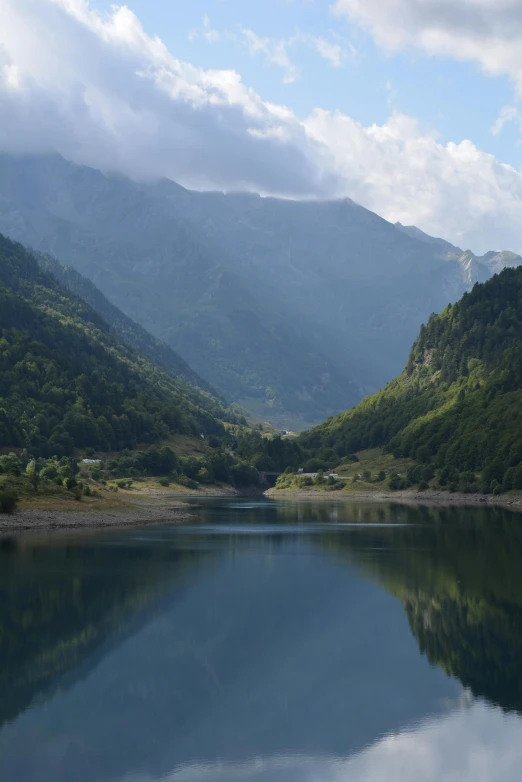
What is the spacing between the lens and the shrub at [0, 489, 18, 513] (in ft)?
458

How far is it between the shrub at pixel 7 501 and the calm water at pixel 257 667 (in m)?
22.0

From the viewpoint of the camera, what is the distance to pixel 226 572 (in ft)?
358

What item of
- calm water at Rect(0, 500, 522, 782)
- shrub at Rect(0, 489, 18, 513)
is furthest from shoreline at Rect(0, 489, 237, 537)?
calm water at Rect(0, 500, 522, 782)

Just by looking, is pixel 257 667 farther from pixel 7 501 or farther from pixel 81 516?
pixel 81 516

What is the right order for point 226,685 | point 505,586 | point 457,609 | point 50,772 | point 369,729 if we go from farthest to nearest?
point 505,586 < point 457,609 < point 226,685 < point 369,729 < point 50,772

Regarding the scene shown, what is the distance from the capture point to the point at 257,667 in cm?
6475

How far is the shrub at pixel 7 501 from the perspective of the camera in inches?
5492

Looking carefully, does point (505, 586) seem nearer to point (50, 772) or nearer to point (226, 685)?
point (226, 685)

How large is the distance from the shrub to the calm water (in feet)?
72.0

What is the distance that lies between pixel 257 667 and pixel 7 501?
281ft

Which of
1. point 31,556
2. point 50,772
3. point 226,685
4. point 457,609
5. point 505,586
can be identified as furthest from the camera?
point 31,556

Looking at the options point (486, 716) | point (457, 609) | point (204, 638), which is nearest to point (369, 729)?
point (486, 716)

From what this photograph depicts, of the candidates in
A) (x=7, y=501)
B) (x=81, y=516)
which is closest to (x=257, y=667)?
(x=7, y=501)

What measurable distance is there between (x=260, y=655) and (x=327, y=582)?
1339 inches
